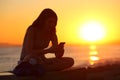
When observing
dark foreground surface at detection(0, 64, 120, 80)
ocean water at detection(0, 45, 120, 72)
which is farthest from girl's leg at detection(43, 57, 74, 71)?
ocean water at detection(0, 45, 120, 72)

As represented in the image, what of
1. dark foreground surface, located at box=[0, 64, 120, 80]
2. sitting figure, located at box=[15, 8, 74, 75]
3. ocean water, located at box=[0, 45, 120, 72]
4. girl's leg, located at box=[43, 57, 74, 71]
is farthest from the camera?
ocean water, located at box=[0, 45, 120, 72]

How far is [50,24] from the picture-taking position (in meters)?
8.99

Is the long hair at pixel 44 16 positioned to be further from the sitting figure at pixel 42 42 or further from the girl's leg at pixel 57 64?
the girl's leg at pixel 57 64

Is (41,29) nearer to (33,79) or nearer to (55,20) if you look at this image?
(55,20)

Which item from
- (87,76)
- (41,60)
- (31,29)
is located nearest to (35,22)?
(31,29)

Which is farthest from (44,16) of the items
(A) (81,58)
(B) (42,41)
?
(A) (81,58)

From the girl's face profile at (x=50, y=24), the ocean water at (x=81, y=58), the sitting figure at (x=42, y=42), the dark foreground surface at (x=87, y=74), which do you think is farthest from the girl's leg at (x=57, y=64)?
the ocean water at (x=81, y=58)

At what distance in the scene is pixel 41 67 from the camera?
8.70 m

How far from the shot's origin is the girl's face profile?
891cm

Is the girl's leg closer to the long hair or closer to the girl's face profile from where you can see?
the girl's face profile

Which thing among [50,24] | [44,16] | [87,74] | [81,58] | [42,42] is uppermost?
[81,58]

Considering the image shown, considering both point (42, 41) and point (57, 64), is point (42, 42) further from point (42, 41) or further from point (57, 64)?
point (57, 64)

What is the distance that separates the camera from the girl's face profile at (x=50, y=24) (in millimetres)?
8909

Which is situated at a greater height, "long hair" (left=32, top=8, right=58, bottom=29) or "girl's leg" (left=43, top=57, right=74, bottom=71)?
"long hair" (left=32, top=8, right=58, bottom=29)
